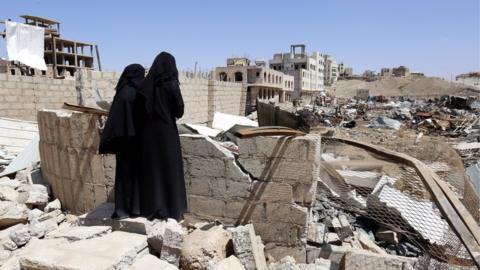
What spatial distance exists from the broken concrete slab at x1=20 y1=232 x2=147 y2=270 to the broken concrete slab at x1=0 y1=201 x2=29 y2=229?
71.9 inches

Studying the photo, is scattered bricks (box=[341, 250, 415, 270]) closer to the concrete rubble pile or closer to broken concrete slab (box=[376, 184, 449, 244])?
broken concrete slab (box=[376, 184, 449, 244])

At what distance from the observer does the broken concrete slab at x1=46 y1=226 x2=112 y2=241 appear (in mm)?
3195

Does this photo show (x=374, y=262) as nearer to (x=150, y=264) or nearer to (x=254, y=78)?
(x=150, y=264)

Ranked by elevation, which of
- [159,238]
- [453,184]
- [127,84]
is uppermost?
[127,84]

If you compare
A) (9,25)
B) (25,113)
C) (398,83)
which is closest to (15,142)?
(25,113)

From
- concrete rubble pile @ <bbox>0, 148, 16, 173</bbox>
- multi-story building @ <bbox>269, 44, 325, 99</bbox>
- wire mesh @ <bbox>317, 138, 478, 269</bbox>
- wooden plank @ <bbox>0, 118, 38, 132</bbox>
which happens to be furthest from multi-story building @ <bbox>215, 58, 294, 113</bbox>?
wire mesh @ <bbox>317, 138, 478, 269</bbox>

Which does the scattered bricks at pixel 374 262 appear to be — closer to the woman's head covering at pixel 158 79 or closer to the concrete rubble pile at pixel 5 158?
the woman's head covering at pixel 158 79

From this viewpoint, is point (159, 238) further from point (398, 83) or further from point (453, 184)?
point (398, 83)

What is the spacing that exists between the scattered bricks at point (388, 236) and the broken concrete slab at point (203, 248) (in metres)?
1.97

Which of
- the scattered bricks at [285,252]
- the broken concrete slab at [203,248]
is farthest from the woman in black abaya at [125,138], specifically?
the scattered bricks at [285,252]

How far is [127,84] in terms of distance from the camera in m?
3.38

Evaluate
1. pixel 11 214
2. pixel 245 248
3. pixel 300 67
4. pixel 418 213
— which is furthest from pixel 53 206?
pixel 300 67

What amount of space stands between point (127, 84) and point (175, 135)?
71 cm

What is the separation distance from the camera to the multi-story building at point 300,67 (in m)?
54.6
